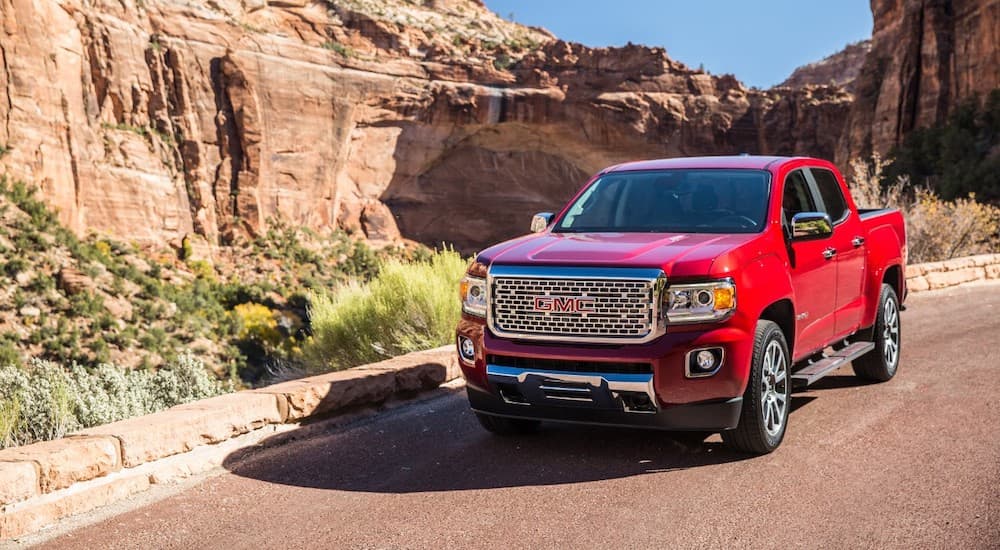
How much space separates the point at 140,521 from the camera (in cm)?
463

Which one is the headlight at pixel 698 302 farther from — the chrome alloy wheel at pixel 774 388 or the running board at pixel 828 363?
the running board at pixel 828 363

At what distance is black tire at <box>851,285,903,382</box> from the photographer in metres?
7.43

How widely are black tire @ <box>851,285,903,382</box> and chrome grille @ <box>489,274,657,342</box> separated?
3.34 metres

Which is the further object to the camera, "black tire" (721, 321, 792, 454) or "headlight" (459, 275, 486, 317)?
"headlight" (459, 275, 486, 317)

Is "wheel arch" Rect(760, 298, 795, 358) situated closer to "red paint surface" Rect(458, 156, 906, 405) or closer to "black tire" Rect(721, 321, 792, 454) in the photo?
"red paint surface" Rect(458, 156, 906, 405)

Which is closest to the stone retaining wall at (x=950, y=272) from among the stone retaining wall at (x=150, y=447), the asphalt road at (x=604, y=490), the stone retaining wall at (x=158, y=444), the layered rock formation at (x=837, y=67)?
the asphalt road at (x=604, y=490)

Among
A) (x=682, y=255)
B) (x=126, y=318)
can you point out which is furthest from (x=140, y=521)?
(x=126, y=318)

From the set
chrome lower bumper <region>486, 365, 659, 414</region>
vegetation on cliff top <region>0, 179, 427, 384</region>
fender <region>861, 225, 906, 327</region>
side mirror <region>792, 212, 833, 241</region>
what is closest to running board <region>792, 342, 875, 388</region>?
fender <region>861, 225, 906, 327</region>

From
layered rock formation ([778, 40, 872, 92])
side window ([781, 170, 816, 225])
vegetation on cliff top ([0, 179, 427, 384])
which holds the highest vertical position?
layered rock formation ([778, 40, 872, 92])

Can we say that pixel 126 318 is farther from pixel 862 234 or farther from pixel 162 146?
pixel 862 234

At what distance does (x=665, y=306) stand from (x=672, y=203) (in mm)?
1475

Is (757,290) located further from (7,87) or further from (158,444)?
(7,87)

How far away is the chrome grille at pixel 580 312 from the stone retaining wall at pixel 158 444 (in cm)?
195

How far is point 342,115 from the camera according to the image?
171 ft
